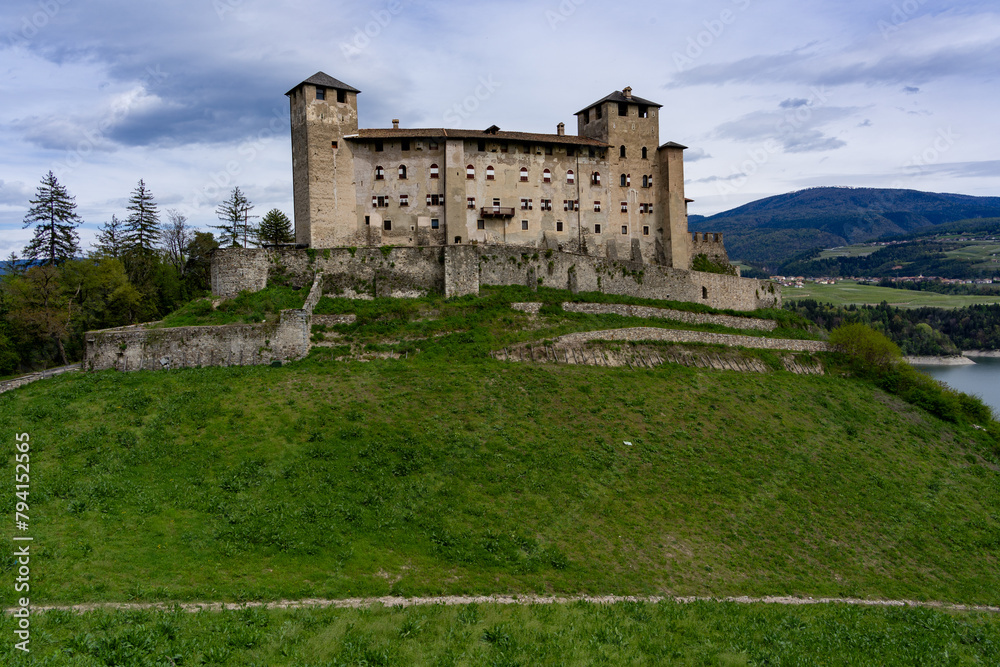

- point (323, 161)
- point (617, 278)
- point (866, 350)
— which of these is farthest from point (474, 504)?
point (866, 350)

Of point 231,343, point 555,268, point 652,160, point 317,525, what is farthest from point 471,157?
point 317,525

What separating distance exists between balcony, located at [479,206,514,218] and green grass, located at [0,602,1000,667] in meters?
40.0

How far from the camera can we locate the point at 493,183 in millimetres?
55594

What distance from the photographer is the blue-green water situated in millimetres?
98625

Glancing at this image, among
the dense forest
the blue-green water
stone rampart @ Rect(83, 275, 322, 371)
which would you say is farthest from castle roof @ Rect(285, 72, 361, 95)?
the dense forest

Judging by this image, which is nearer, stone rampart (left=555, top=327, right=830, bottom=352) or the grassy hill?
the grassy hill

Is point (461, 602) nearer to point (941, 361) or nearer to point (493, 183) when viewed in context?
point (493, 183)

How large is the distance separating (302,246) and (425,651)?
4067cm

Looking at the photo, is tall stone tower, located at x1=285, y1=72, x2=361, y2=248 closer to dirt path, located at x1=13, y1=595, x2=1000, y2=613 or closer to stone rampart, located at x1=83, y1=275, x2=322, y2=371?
stone rampart, located at x1=83, y1=275, x2=322, y2=371

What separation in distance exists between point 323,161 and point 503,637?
43.4 meters

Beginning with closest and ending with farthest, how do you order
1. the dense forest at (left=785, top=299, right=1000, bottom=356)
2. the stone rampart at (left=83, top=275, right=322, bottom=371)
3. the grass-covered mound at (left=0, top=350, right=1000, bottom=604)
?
1. the grass-covered mound at (left=0, top=350, right=1000, bottom=604)
2. the stone rampart at (left=83, top=275, right=322, bottom=371)
3. the dense forest at (left=785, top=299, right=1000, bottom=356)

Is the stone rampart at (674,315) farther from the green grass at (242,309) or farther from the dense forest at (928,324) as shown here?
the dense forest at (928,324)

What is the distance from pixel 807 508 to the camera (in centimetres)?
3097

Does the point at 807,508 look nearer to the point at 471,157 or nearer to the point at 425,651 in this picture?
the point at 425,651
